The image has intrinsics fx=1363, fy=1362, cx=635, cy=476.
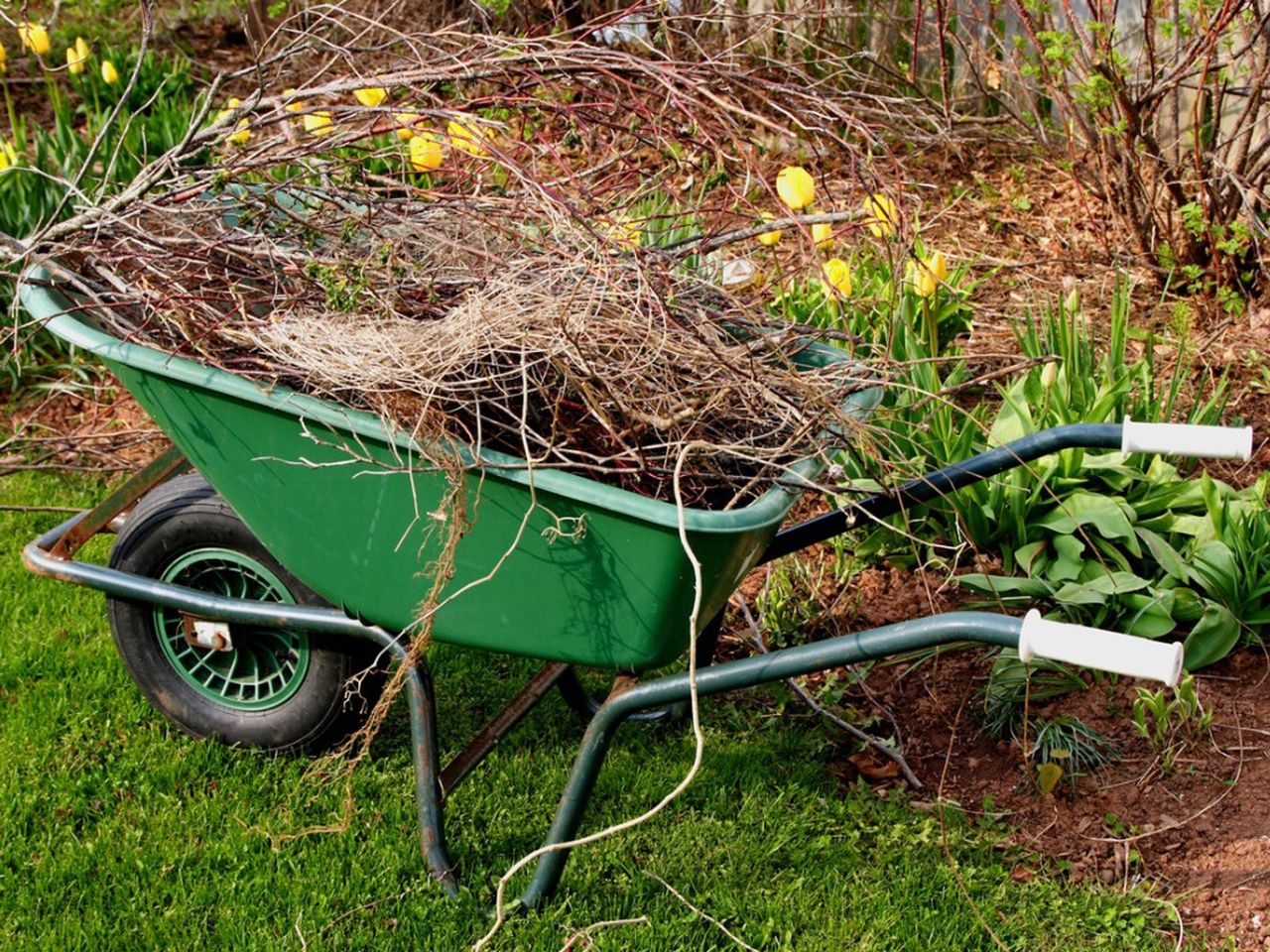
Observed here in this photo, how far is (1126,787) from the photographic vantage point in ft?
8.48

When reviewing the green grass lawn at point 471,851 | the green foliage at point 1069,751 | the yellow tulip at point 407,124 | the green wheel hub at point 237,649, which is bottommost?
the green foliage at point 1069,751

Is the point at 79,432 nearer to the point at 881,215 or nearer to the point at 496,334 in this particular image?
the point at 496,334

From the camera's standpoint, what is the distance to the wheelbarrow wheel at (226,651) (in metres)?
→ 2.40

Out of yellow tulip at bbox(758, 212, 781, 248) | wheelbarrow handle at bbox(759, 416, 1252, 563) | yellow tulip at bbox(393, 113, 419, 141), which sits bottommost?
wheelbarrow handle at bbox(759, 416, 1252, 563)

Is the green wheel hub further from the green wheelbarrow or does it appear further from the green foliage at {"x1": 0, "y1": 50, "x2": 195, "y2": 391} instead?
the green foliage at {"x1": 0, "y1": 50, "x2": 195, "y2": 391}

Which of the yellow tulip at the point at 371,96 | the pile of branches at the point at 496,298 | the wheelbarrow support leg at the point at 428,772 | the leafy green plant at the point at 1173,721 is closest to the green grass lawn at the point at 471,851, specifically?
the wheelbarrow support leg at the point at 428,772

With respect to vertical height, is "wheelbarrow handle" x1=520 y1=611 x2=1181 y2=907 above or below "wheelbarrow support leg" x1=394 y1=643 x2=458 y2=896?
above

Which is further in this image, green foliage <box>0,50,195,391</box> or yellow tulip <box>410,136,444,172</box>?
green foliage <box>0,50,195,391</box>

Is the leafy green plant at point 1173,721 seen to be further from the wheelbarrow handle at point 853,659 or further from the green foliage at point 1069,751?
the wheelbarrow handle at point 853,659

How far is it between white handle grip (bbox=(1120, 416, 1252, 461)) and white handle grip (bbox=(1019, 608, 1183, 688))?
0.51 meters

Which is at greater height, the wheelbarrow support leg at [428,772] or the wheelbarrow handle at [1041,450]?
the wheelbarrow handle at [1041,450]

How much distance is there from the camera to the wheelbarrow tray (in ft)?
5.98

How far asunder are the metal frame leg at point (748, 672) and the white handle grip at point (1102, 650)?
0.04m

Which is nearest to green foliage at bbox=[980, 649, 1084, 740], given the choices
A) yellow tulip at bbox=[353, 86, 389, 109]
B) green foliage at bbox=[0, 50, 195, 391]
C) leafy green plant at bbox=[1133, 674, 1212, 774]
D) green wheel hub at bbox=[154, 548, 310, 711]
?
leafy green plant at bbox=[1133, 674, 1212, 774]
